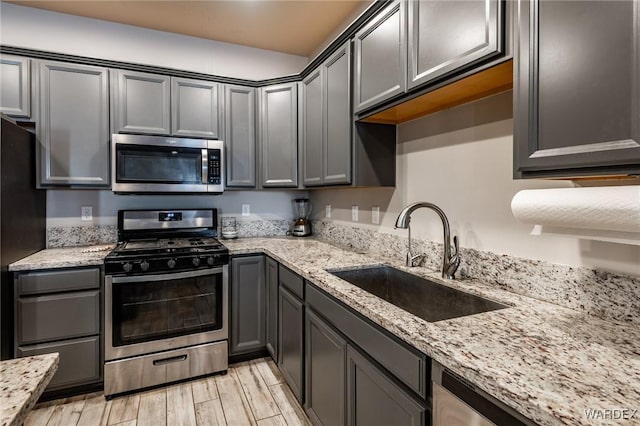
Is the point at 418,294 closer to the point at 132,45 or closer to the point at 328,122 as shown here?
the point at 328,122

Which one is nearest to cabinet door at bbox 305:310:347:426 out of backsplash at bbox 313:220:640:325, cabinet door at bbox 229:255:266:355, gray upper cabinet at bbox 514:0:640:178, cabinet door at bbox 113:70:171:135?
backsplash at bbox 313:220:640:325

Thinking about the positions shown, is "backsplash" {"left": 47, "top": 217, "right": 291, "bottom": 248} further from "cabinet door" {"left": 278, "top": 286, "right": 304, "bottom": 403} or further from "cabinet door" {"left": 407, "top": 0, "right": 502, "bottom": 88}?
"cabinet door" {"left": 407, "top": 0, "right": 502, "bottom": 88}

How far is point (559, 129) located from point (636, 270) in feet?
1.82

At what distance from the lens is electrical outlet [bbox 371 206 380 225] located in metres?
2.42

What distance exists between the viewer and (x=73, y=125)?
8.09ft

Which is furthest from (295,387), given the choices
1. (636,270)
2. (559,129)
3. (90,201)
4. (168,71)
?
(168,71)

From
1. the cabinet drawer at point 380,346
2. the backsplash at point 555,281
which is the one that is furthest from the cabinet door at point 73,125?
the backsplash at point 555,281

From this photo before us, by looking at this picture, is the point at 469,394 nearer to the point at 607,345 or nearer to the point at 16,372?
the point at 607,345

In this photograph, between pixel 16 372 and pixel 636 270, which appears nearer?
pixel 16 372

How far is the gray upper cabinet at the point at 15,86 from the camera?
7.50 feet

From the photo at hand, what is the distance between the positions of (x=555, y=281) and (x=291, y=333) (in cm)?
148

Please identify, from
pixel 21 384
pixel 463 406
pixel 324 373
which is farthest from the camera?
pixel 324 373

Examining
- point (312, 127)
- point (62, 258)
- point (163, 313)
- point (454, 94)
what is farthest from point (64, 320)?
point (454, 94)

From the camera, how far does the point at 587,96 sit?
2.97ft
